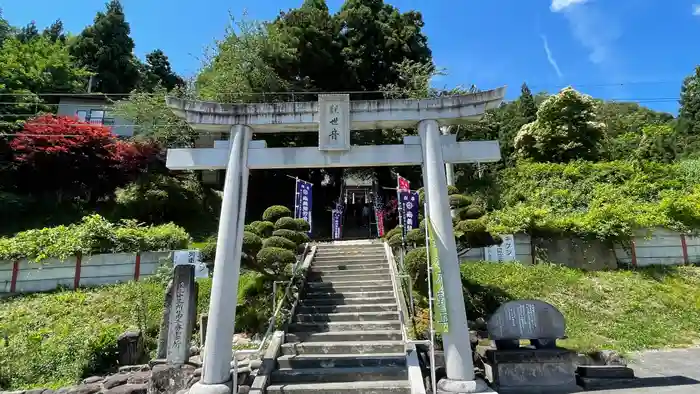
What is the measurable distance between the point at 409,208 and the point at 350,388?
Answer: 29.6 ft

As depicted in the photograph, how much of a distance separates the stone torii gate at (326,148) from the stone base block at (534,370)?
2196 millimetres

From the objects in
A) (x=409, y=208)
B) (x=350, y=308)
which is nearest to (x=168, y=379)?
(x=350, y=308)

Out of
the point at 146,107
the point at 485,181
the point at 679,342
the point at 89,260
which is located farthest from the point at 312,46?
the point at 679,342

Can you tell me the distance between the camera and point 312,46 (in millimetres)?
23391

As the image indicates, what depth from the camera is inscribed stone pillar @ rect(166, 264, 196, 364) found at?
8.01m

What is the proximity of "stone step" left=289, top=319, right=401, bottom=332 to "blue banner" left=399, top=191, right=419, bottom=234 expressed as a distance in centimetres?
614

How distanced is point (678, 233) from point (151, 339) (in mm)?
18092

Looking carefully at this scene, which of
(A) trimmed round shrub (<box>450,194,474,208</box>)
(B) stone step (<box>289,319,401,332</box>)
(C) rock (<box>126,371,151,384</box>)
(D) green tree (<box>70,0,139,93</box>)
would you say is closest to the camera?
(C) rock (<box>126,371,151,384</box>)

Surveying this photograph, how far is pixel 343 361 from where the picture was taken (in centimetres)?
752

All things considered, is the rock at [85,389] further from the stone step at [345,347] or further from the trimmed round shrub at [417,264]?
the trimmed round shrub at [417,264]

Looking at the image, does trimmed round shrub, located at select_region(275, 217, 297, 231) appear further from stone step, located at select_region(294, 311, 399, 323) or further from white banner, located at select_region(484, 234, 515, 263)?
white banner, located at select_region(484, 234, 515, 263)

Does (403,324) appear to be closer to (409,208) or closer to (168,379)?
(168,379)

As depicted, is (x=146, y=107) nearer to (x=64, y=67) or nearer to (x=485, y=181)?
(x=64, y=67)

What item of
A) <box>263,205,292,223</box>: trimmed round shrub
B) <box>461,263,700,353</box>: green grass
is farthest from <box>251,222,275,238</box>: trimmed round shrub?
<box>461,263,700,353</box>: green grass
